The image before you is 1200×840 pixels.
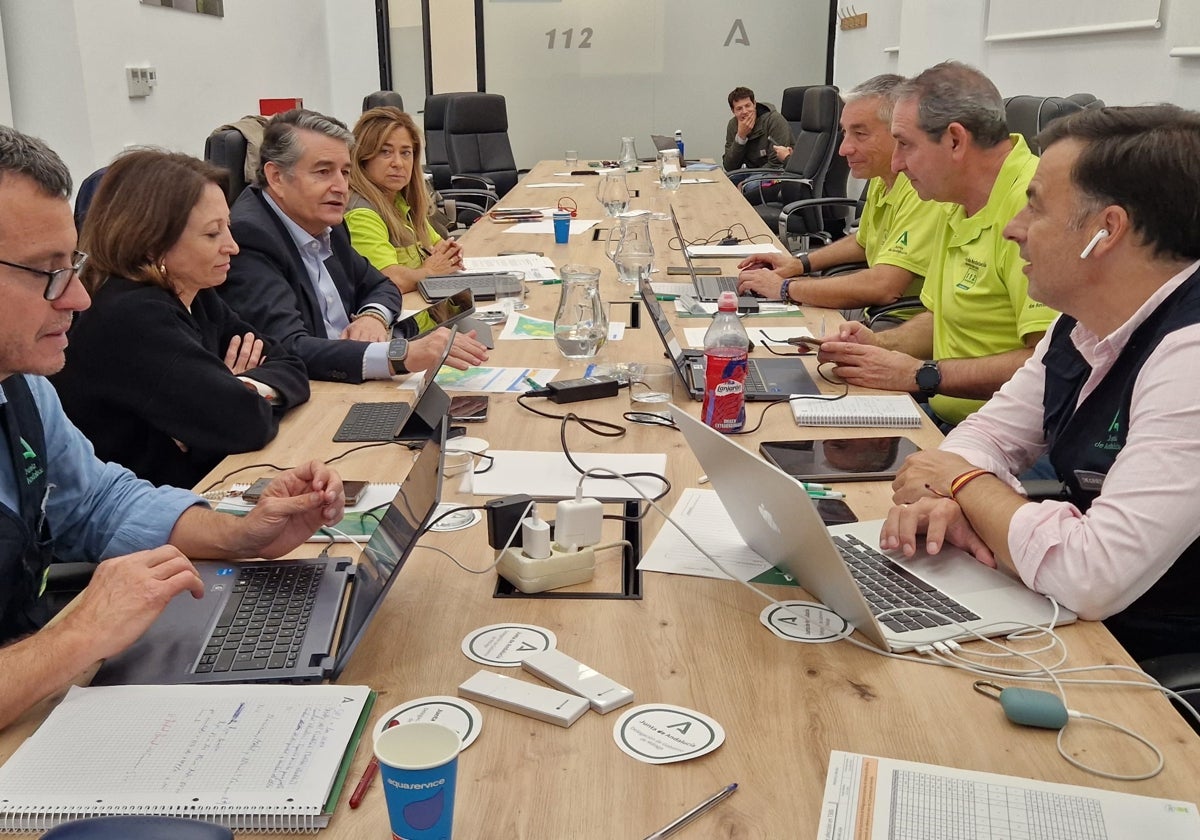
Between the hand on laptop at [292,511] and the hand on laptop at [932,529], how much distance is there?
75 centimetres

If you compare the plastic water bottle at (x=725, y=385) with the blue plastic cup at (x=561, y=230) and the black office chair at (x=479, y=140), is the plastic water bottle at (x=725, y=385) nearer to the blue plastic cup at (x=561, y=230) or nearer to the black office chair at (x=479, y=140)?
the blue plastic cup at (x=561, y=230)

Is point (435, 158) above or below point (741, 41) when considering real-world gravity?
below

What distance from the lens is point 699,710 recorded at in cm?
108

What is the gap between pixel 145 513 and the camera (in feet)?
5.03

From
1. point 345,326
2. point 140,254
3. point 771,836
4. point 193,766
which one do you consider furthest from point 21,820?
point 345,326

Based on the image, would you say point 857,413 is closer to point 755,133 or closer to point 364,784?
point 364,784

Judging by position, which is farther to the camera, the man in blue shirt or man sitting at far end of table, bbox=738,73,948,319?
man sitting at far end of table, bbox=738,73,948,319

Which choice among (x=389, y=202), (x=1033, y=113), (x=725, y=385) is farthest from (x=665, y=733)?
(x=1033, y=113)

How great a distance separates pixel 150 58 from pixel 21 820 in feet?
16.4

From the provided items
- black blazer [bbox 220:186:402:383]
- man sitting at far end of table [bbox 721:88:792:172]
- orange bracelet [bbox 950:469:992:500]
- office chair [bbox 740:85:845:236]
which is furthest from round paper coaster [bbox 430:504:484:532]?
man sitting at far end of table [bbox 721:88:792:172]

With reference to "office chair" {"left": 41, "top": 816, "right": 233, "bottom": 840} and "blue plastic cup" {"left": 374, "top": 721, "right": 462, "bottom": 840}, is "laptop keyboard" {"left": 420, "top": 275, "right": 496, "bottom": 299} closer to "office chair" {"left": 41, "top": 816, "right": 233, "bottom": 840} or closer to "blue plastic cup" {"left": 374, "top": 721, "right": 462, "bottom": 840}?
"blue plastic cup" {"left": 374, "top": 721, "right": 462, "bottom": 840}

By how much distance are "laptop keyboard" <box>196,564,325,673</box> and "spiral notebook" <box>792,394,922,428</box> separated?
3.35 feet

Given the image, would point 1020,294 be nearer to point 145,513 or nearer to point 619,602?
point 619,602

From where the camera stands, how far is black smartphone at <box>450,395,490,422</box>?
2007 mm
